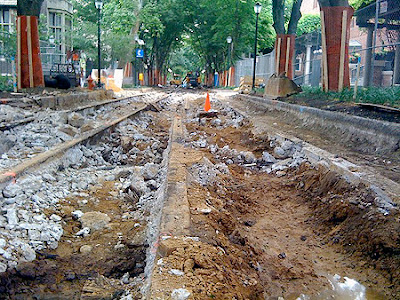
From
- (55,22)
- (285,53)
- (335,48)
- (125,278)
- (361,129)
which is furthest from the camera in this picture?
(55,22)

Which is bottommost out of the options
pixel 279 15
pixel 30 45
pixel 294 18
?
pixel 30 45

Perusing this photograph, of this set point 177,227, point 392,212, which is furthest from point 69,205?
point 392,212

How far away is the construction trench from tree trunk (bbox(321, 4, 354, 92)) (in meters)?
→ 5.39

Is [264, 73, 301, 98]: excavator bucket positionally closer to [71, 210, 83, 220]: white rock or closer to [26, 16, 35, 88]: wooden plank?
[26, 16, 35, 88]: wooden plank

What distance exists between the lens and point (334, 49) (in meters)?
12.0

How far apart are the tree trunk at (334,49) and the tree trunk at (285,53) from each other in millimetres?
5838

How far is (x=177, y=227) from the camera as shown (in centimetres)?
299

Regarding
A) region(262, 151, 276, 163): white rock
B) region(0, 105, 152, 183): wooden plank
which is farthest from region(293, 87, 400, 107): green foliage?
region(0, 105, 152, 183): wooden plank

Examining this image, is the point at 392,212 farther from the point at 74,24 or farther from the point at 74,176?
the point at 74,24

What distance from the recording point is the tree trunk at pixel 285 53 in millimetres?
18172

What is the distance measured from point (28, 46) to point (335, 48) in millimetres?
9878

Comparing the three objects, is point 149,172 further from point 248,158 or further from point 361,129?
point 361,129

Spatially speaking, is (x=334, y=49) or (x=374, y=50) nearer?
(x=374, y=50)

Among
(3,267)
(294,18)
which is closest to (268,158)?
(3,267)
